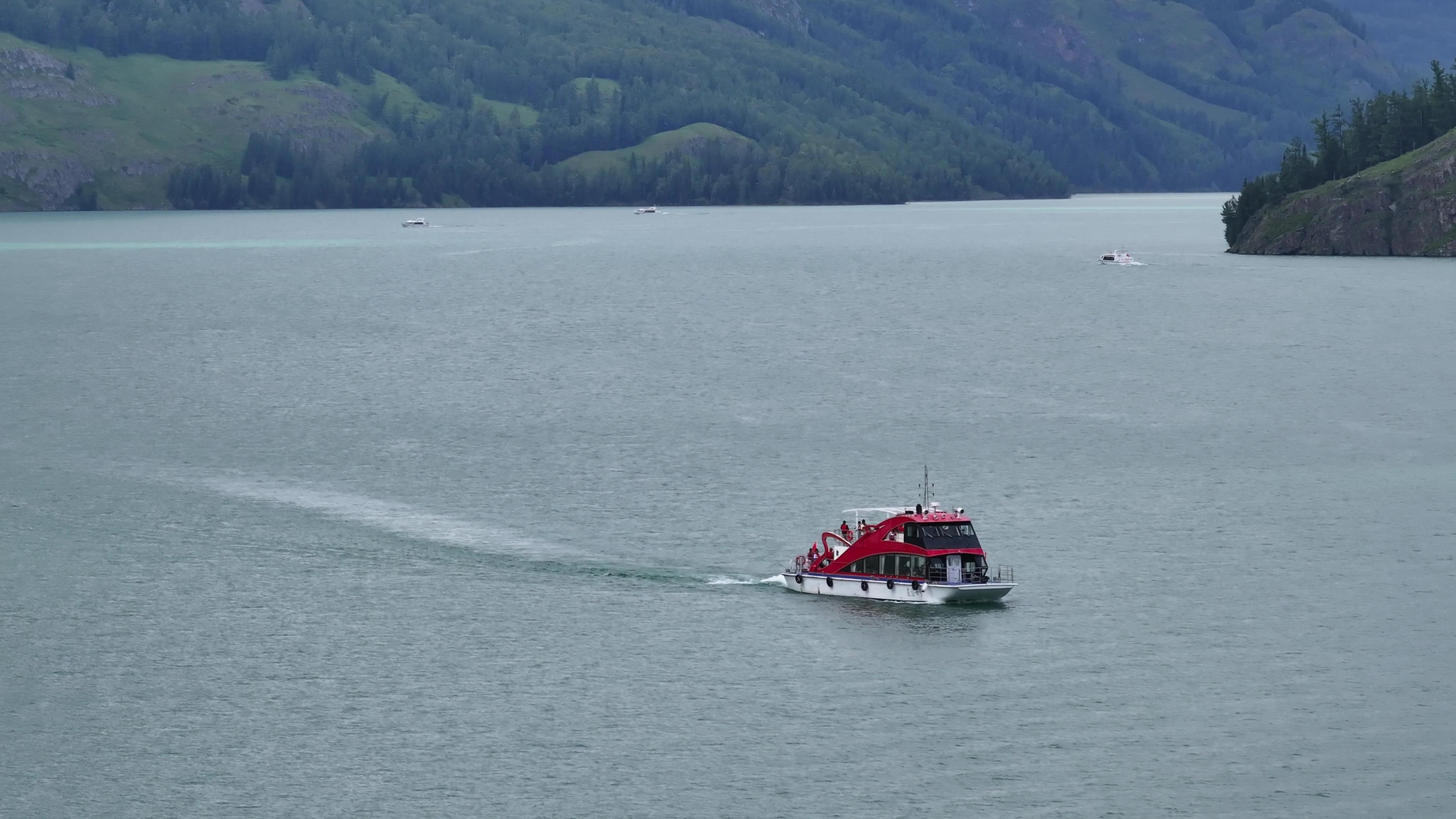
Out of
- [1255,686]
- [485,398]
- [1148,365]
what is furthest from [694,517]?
[1148,365]

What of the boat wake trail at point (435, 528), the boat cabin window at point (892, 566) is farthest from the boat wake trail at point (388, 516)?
the boat cabin window at point (892, 566)

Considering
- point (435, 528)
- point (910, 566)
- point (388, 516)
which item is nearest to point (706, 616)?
point (910, 566)

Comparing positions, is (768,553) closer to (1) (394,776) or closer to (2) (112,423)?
(1) (394,776)

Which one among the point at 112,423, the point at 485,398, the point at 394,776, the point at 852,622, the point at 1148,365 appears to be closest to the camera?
the point at 394,776

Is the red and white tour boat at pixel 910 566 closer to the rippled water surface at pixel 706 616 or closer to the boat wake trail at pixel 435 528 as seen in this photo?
the rippled water surface at pixel 706 616

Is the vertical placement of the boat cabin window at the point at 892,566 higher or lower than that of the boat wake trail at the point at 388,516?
lower

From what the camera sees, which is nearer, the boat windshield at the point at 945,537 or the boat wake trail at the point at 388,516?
the boat windshield at the point at 945,537

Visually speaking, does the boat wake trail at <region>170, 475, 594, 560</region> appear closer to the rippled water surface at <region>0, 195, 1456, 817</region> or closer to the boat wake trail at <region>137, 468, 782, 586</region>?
the boat wake trail at <region>137, 468, 782, 586</region>

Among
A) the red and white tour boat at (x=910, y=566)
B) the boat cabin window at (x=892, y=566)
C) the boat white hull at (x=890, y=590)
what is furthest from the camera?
the boat cabin window at (x=892, y=566)

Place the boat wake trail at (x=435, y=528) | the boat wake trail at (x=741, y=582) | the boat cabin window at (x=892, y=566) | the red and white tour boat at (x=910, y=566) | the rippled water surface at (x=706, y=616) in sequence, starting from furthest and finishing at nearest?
the boat wake trail at (x=435, y=528), the boat wake trail at (x=741, y=582), the boat cabin window at (x=892, y=566), the red and white tour boat at (x=910, y=566), the rippled water surface at (x=706, y=616)
